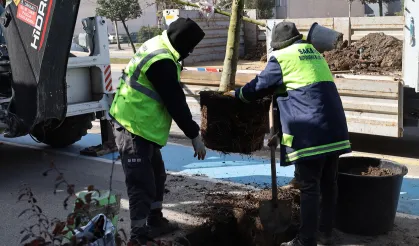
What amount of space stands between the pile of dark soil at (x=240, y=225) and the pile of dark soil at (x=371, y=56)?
2953 mm

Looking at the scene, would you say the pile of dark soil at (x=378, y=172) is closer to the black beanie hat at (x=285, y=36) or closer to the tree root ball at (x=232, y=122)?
the tree root ball at (x=232, y=122)

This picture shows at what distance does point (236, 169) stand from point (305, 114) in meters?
2.84

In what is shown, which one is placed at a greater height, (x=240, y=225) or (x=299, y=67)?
(x=299, y=67)

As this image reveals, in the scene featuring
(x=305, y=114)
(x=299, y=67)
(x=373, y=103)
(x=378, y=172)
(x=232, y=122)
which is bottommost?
(x=378, y=172)

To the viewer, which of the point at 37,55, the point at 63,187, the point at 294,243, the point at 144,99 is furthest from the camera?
the point at 63,187

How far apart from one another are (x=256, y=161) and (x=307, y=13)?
97.1 feet

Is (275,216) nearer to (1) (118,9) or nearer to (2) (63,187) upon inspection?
(2) (63,187)

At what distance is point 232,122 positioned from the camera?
Result: 4.51 metres

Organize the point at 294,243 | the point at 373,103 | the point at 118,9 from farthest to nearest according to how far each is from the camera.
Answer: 1. the point at 118,9
2. the point at 373,103
3. the point at 294,243

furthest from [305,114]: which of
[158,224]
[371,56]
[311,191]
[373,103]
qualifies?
[371,56]

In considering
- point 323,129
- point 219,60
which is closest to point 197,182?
point 323,129

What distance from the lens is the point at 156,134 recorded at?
13.6 ft

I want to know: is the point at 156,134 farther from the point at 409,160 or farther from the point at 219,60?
the point at 219,60

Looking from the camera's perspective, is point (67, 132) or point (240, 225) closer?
point (240, 225)
